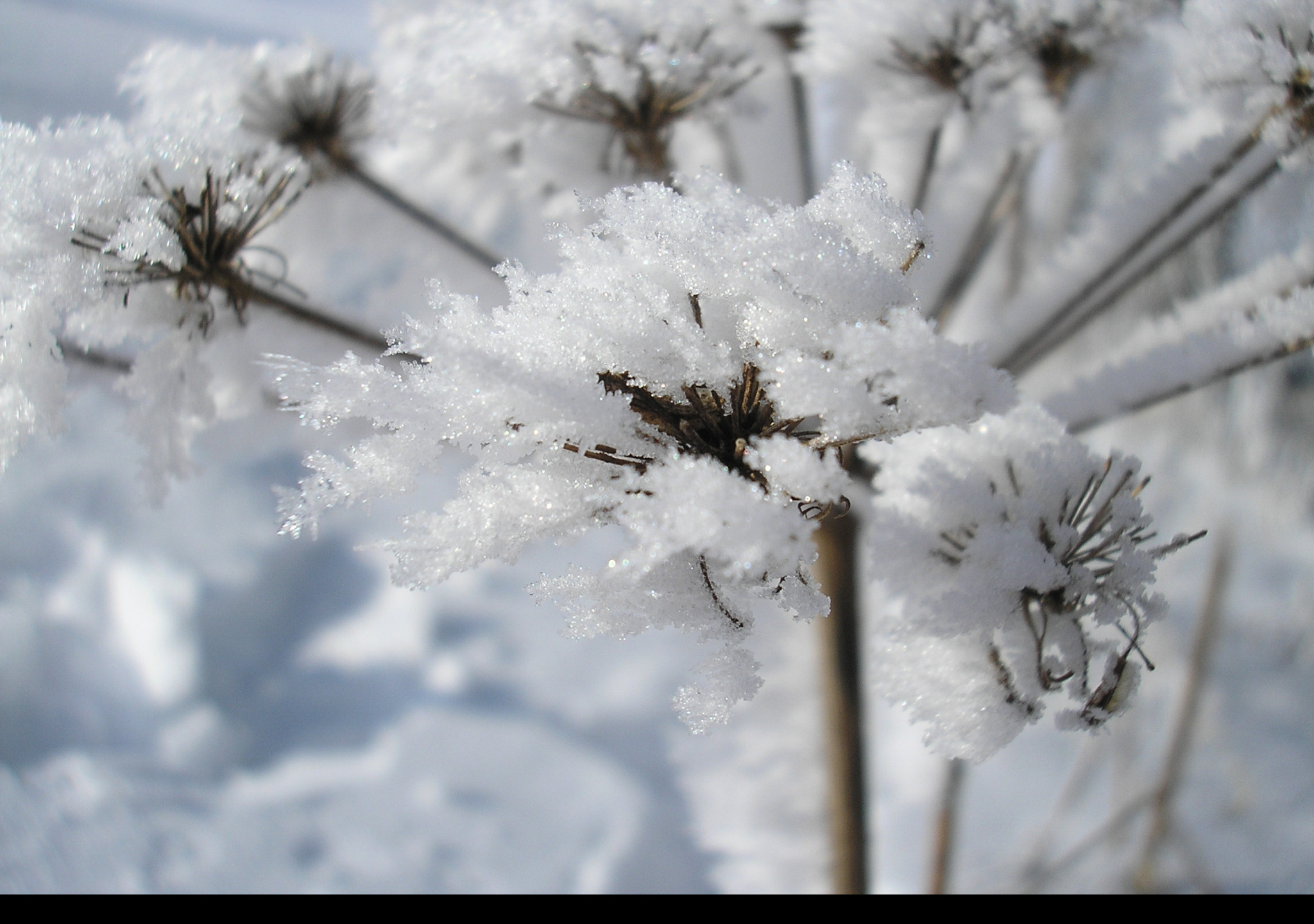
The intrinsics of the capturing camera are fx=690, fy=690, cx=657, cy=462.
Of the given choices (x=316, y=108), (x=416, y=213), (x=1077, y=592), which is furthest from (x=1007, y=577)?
(x=316, y=108)

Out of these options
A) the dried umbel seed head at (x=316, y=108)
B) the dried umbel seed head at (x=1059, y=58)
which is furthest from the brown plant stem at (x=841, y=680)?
the dried umbel seed head at (x=316, y=108)

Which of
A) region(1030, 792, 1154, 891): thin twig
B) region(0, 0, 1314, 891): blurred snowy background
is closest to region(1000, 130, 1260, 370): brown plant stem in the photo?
region(0, 0, 1314, 891): blurred snowy background

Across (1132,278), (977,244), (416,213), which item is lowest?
(1132,278)

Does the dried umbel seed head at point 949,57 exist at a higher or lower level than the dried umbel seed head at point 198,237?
higher

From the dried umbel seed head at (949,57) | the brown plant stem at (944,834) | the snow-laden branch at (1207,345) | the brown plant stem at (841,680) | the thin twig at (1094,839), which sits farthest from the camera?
the thin twig at (1094,839)

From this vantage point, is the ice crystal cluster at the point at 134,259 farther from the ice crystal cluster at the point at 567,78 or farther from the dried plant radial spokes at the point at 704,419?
the dried plant radial spokes at the point at 704,419

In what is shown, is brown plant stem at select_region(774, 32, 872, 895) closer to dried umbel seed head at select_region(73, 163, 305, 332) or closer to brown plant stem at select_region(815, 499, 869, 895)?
brown plant stem at select_region(815, 499, 869, 895)

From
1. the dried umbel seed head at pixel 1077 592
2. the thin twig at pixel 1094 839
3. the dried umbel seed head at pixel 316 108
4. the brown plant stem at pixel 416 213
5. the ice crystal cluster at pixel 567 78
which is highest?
the dried umbel seed head at pixel 316 108

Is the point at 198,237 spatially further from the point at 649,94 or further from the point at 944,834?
the point at 944,834
